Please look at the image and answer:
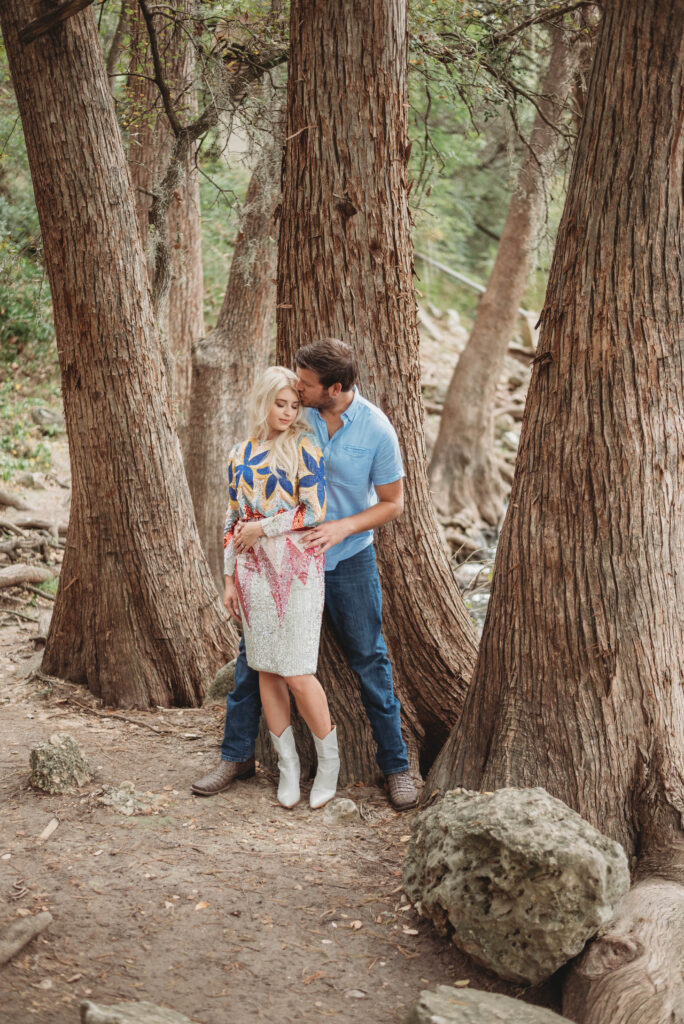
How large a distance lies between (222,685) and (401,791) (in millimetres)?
1642

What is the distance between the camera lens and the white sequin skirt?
4137 millimetres

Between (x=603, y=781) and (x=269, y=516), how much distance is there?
1836 millimetres

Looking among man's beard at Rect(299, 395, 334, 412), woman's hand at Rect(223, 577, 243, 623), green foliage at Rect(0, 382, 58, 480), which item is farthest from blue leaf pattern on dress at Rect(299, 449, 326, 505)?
green foliage at Rect(0, 382, 58, 480)

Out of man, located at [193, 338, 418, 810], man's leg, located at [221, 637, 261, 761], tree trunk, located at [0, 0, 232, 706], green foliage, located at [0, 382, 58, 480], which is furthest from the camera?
green foliage, located at [0, 382, 58, 480]

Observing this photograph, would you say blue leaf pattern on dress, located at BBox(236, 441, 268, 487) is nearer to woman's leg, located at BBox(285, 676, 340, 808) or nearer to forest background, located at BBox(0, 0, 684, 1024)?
forest background, located at BBox(0, 0, 684, 1024)

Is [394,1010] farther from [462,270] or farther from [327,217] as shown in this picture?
[462,270]

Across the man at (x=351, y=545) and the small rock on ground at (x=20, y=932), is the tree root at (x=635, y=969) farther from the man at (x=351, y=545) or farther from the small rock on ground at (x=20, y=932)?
the small rock on ground at (x=20, y=932)

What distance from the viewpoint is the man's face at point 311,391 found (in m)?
4.01

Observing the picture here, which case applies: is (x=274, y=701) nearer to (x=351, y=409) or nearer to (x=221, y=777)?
(x=221, y=777)

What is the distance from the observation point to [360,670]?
4.43 m

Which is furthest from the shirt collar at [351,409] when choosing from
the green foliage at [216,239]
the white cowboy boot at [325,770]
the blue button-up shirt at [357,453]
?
the green foliage at [216,239]

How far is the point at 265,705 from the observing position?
442 cm

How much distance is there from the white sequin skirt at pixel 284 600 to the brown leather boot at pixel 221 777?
67 cm

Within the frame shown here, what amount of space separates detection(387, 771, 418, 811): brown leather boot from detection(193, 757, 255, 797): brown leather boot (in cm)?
73
